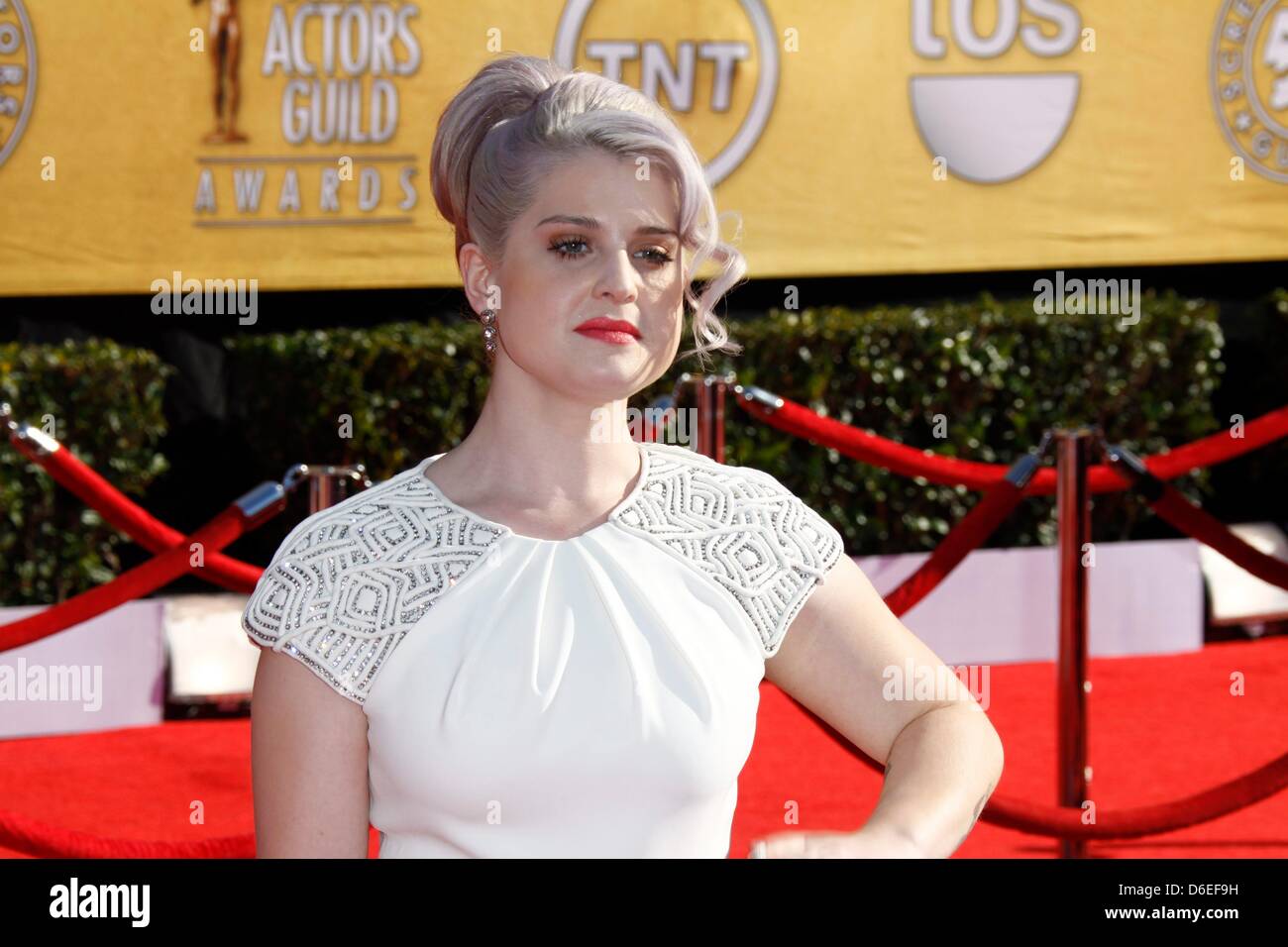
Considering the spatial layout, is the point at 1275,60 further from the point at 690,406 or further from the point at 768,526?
the point at 768,526

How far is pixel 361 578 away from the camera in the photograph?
1.91 metres

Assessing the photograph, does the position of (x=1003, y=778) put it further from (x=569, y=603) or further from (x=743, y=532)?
(x=569, y=603)

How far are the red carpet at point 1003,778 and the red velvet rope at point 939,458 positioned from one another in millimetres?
964

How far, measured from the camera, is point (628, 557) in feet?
6.47

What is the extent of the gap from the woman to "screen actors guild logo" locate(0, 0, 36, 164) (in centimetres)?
515

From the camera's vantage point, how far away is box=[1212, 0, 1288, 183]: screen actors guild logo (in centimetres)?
761

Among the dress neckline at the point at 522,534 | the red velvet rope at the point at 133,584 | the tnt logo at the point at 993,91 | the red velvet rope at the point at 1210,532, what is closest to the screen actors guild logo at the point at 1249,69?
the tnt logo at the point at 993,91

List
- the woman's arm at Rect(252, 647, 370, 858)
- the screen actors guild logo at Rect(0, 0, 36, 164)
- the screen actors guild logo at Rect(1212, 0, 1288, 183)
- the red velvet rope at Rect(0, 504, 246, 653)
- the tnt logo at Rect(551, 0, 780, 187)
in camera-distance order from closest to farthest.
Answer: the woman's arm at Rect(252, 647, 370, 858) → the red velvet rope at Rect(0, 504, 246, 653) → the screen actors guild logo at Rect(0, 0, 36, 164) → the tnt logo at Rect(551, 0, 780, 187) → the screen actors guild logo at Rect(1212, 0, 1288, 183)

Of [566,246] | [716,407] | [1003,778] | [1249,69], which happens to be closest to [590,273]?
[566,246]

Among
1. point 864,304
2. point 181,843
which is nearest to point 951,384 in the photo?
point 864,304

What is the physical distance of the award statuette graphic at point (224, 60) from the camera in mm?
6746

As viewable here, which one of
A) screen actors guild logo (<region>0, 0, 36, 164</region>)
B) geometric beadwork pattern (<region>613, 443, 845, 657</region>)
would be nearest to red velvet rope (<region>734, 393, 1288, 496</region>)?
geometric beadwork pattern (<region>613, 443, 845, 657</region>)

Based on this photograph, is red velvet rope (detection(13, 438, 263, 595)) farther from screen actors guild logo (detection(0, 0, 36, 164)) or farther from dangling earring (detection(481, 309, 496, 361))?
screen actors guild logo (detection(0, 0, 36, 164))

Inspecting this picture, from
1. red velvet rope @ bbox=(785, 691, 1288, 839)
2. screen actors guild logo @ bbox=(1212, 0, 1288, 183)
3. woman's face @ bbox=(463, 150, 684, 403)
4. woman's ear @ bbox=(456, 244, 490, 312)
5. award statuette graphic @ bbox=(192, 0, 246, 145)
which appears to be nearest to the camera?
woman's face @ bbox=(463, 150, 684, 403)
